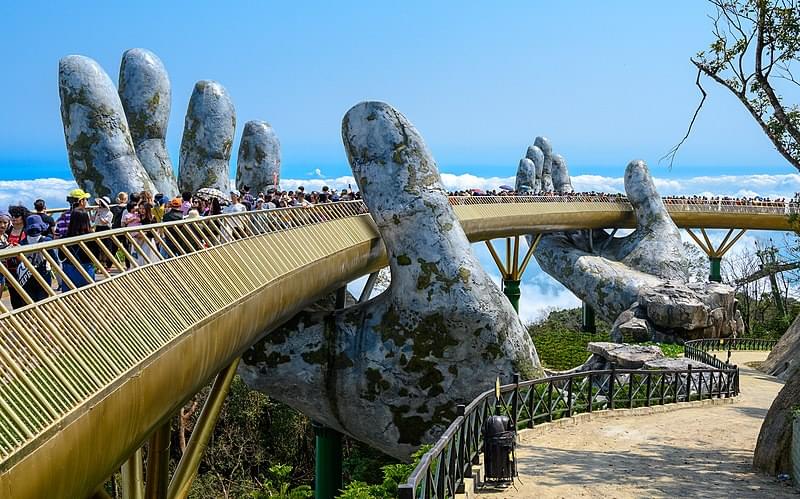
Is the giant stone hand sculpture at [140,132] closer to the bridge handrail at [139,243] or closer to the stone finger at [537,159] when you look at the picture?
the bridge handrail at [139,243]

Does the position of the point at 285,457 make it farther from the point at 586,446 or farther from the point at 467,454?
the point at 467,454

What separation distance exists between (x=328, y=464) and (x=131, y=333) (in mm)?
14199

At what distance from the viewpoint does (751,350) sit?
34781 millimetres

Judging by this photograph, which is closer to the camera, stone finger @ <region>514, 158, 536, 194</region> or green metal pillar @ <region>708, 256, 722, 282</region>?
green metal pillar @ <region>708, 256, 722, 282</region>

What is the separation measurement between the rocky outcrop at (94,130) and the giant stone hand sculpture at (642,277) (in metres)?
20.3

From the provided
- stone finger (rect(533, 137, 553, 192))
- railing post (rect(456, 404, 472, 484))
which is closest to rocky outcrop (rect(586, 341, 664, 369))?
railing post (rect(456, 404, 472, 484))

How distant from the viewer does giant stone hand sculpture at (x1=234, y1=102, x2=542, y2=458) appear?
690 inches

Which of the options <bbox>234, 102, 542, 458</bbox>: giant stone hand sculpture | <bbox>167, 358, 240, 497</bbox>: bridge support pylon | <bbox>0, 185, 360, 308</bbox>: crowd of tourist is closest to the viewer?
<bbox>0, 185, 360, 308</bbox>: crowd of tourist

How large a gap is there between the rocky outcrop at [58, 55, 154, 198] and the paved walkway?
10.9 m

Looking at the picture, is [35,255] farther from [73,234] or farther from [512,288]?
[512,288]

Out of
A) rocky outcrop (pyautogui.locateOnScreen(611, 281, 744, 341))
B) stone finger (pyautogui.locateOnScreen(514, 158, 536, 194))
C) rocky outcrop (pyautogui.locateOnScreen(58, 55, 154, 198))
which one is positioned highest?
stone finger (pyautogui.locateOnScreen(514, 158, 536, 194))

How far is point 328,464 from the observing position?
21.1 metres

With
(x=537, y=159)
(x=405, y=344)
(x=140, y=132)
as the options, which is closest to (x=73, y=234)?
(x=405, y=344)

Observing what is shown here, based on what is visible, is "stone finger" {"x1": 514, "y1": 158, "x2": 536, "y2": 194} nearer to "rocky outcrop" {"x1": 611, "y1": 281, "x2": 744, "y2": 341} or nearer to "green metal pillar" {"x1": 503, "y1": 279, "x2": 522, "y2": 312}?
"green metal pillar" {"x1": 503, "y1": 279, "x2": 522, "y2": 312}
